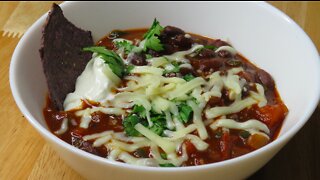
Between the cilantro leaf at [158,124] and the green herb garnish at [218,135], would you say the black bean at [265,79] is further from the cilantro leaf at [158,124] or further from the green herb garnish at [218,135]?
the cilantro leaf at [158,124]

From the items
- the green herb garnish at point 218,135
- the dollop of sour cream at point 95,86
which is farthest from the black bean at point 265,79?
the dollop of sour cream at point 95,86

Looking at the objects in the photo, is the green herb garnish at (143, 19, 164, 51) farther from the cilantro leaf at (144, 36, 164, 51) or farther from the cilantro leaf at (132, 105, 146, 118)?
the cilantro leaf at (132, 105, 146, 118)

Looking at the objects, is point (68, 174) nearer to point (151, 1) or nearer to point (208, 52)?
point (208, 52)

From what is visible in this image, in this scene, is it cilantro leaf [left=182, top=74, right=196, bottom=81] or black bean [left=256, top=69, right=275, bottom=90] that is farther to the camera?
black bean [left=256, top=69, right=275, bottom=90]

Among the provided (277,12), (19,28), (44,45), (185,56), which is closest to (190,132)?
(185,56)

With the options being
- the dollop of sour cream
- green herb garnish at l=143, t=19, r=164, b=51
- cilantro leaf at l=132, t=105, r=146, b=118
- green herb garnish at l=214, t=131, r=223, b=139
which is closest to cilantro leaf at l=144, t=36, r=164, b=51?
green herb garnish at l=143, t=19, r=164, b=51
